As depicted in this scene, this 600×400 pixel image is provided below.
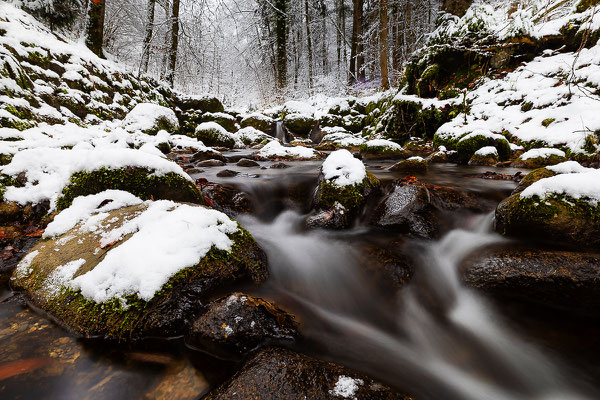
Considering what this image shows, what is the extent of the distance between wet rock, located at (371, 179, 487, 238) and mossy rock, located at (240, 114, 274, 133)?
13.0 metres

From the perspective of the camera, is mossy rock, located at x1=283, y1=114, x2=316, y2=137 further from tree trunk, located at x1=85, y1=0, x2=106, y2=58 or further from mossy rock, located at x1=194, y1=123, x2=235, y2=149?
tree trunk, located at x1=85, y1=0, x2=106, y2=58

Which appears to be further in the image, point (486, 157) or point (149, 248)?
point (486, 157)

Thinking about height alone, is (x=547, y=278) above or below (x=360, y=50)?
below

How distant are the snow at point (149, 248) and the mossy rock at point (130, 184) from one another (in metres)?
0.55

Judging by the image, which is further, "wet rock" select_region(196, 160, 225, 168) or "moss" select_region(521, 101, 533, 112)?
"wet rock" select_region(196, 160, 225, 168)

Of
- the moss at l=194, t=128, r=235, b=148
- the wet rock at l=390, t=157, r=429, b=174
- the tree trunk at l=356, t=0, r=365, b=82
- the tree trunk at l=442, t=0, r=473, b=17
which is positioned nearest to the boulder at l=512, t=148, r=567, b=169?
the wet rock at l=390, t=157, r=429, b=174

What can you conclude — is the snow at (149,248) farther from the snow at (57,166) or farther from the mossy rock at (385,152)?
the mossy rock at (385,152)

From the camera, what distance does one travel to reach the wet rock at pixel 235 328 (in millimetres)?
1548

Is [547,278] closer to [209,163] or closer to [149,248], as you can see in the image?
[149,248]

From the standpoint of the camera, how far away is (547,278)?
1.96 metres

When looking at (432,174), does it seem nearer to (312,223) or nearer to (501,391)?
(312,223)

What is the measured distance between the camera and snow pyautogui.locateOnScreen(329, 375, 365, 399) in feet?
4.07

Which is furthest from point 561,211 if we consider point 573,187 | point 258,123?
point 258,123

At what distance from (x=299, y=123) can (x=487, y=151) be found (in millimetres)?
11307
